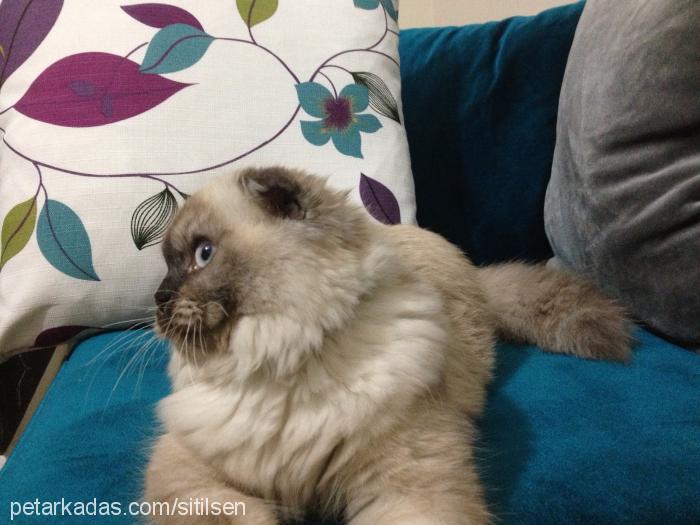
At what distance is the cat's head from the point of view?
0.64 metres

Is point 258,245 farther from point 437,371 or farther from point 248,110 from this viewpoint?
point 248,110

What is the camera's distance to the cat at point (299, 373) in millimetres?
632

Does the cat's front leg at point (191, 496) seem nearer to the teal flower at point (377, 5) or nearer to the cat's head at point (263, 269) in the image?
the cat's head at point (263, 269)

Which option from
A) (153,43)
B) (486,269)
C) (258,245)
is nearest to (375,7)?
(153,43)

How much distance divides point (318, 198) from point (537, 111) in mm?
886

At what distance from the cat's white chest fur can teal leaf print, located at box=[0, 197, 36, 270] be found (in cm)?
53

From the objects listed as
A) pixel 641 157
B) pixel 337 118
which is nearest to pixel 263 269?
pixel 337 118

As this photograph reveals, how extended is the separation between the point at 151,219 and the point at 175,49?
359mm

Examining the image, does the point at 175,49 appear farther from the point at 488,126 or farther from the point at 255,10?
the point at 488,126

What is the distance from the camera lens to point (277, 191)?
0.69 m

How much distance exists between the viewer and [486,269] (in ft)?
3.90

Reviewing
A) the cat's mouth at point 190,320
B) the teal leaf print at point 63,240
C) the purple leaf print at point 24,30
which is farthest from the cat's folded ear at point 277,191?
the purple leaf print at point 24,30

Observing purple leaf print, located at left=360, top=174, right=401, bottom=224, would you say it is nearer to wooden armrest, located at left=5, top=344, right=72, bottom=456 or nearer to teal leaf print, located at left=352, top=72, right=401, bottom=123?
teal leaf print, located at left=352, top=72, right=401, bottom=123

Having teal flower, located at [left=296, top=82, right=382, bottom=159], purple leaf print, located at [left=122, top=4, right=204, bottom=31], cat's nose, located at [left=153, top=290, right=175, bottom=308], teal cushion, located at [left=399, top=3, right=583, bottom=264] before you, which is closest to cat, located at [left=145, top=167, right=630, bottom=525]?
cat's nose, located at [left=153, top=290, right=175, bottom=308]
